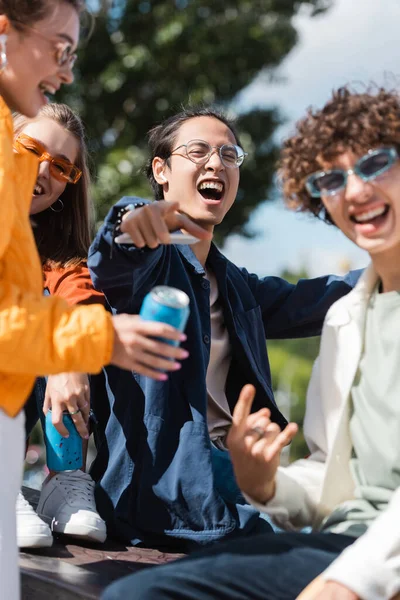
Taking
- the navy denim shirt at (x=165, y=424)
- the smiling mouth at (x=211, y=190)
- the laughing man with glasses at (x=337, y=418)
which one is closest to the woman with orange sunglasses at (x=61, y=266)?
the navy denim shirt at (x=165, y=424)

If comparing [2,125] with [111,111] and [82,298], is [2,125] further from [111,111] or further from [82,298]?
[111,111]

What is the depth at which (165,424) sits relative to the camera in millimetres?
3025

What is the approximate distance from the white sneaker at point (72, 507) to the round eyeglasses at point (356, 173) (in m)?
1.39

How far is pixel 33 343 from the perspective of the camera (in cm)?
192

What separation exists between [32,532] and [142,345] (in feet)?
3.71

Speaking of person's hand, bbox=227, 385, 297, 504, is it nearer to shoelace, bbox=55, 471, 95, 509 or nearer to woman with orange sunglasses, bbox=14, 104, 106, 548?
woman with orange sunglasses, bbox=14, 104, 106, 548

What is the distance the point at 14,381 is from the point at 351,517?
854mm

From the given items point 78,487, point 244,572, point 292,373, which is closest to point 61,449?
point 78,487

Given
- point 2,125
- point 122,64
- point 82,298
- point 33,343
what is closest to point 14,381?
point 33,343

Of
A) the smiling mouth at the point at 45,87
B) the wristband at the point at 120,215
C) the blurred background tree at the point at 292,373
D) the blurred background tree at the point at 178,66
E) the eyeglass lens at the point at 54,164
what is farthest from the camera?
the blurred background tree at the point at 292,373

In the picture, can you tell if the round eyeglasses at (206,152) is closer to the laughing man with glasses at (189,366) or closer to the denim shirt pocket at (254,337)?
the laughing man with glasses at (189,366)

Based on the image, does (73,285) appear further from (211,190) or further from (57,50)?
(57,50)

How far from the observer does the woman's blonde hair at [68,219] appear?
3.50m

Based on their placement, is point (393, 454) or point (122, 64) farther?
point (122, 64)
